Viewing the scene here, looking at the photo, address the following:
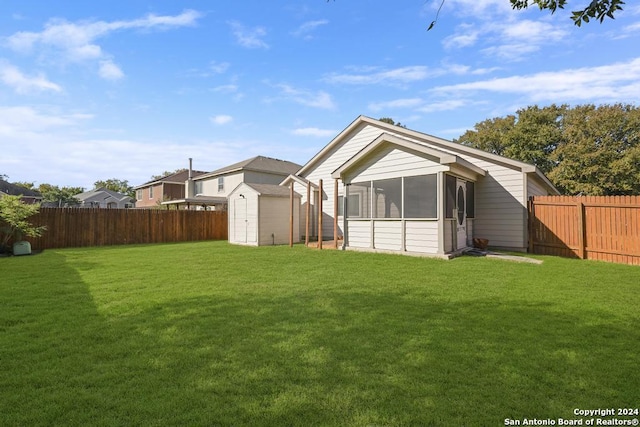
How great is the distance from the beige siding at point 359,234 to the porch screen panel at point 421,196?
1527 millimetres

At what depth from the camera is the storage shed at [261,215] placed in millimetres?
14523

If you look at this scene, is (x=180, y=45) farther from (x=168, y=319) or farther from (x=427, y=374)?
(x=427, y=374)

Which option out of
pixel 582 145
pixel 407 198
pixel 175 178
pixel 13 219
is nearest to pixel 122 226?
pixel 13 219

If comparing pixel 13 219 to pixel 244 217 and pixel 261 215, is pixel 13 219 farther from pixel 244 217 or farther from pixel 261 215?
pixel 261 215

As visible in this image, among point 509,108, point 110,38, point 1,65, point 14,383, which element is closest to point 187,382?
point 14,383

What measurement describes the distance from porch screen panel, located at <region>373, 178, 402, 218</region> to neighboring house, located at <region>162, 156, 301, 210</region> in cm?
1656

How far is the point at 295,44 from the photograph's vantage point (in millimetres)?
12477

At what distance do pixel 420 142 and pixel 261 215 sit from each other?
750 cm

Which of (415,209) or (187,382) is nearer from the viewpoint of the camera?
(187,382)

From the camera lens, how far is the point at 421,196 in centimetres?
995

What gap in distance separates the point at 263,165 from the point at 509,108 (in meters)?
21.1

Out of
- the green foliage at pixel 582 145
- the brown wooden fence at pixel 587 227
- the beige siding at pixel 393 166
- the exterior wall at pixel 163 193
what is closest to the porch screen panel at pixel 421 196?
the beige siding at pixel 393 166

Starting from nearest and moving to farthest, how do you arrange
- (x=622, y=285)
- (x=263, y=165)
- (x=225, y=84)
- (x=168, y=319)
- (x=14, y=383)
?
1. (x=14, y=383)
2. (x=168, y=319)
3. (x=622, y=285)
4. (x=225, y=84)
5. (x=263, y=165)

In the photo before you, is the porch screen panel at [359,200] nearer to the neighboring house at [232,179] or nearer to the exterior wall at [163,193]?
the neighboring house at [232,179]
